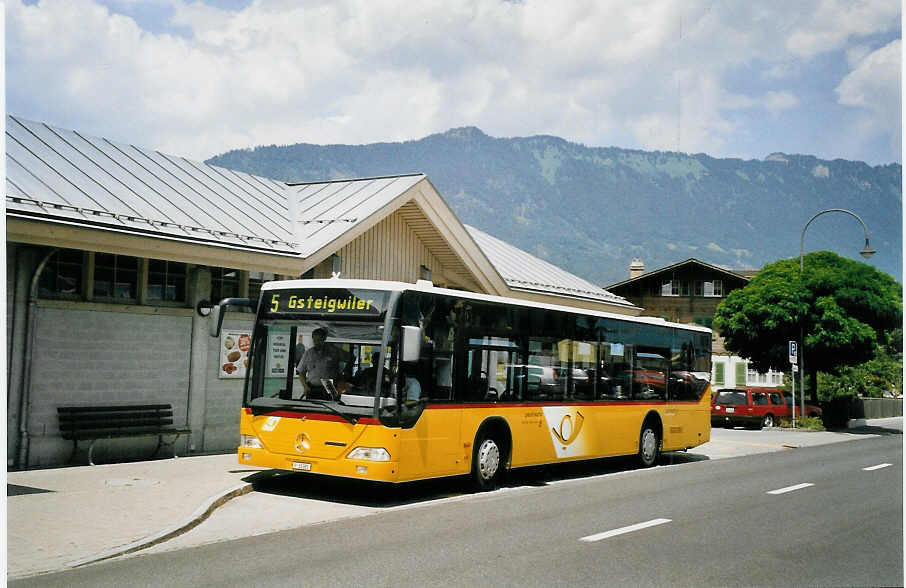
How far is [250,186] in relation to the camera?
20.9 metres

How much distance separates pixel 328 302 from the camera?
12141 millimetres

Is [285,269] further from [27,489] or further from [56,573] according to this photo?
[56,573]

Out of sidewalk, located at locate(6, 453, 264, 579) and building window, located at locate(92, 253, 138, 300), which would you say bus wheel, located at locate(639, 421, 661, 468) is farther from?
building window, located at locate(92, 253, 138, 300)

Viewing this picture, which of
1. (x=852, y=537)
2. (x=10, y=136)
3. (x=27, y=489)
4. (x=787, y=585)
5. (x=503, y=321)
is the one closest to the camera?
(x=787, y=585)

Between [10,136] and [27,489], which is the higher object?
[10,136]

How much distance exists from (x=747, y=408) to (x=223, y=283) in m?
23.5

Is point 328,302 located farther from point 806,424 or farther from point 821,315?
point 821,315

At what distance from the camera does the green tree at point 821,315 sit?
33969 mm

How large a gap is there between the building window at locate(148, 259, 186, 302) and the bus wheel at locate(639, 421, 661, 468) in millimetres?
9044

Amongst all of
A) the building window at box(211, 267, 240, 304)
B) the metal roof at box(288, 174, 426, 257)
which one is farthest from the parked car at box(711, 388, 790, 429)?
the building window at box(211, 267, 240, 304)

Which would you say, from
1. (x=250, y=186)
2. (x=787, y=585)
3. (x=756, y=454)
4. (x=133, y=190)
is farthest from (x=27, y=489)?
(x=756, y=454)

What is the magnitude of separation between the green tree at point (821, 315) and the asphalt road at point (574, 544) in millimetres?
21306

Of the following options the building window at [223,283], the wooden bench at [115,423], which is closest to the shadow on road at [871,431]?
the building window at [223,283]

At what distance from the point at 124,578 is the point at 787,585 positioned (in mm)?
5284
